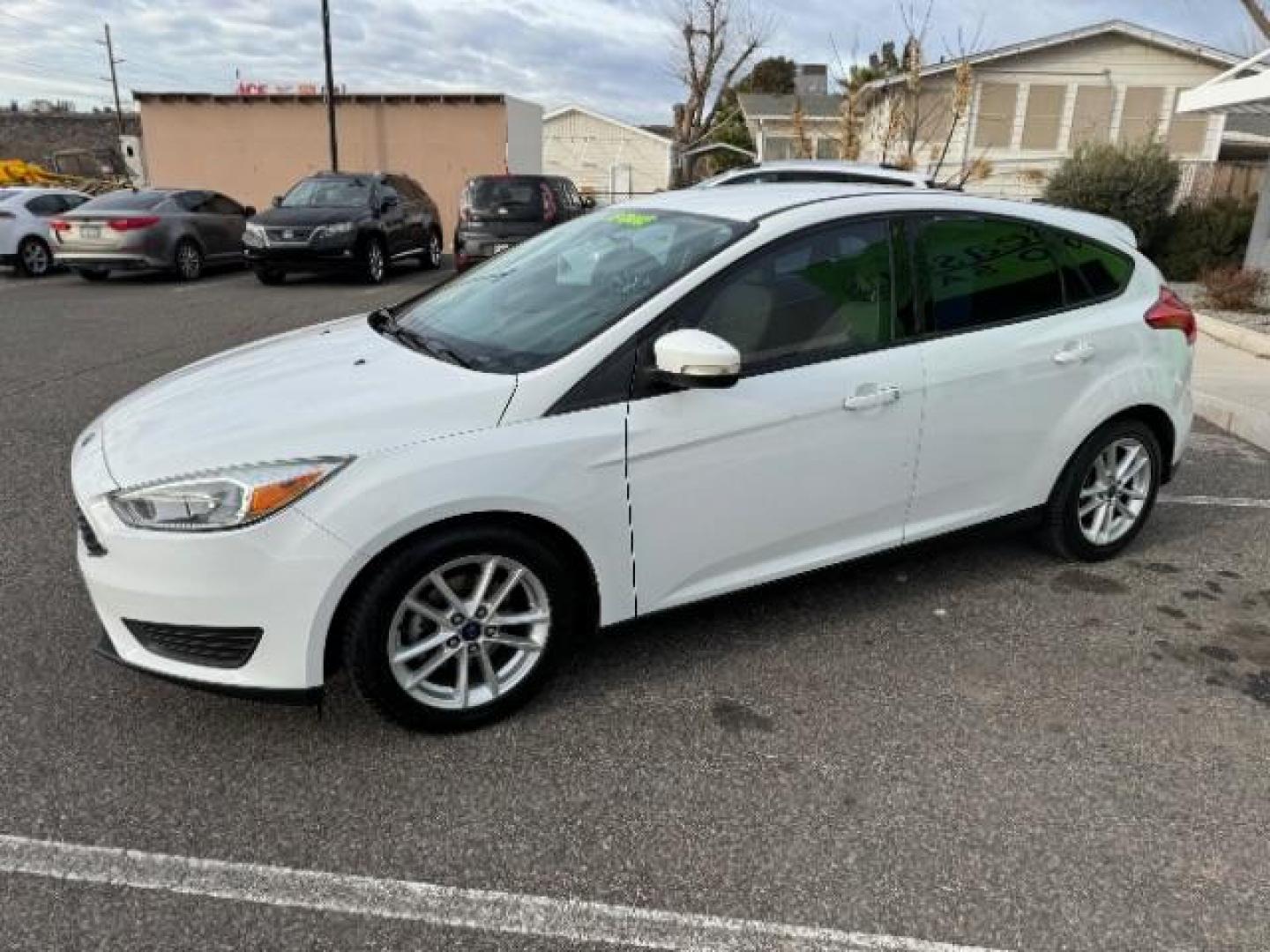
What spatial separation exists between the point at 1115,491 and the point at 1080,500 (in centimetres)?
22

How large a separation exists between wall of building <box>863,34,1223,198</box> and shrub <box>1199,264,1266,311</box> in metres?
13.6

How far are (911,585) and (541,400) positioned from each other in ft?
6.53

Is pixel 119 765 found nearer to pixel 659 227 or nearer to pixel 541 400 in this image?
pixel 541 400

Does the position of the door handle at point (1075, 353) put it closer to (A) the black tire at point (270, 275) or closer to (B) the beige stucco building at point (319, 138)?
(A) the black tire at point (270, 275)

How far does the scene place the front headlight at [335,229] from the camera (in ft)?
46.8

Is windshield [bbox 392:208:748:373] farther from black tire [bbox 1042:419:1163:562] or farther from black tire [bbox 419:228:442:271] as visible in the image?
black tire [bbox 419:228:442:271]

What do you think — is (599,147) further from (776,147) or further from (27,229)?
(27,229)

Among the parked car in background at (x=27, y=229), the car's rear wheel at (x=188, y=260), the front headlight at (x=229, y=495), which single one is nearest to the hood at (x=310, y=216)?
the car's rear wheel at (x=188, y=260)

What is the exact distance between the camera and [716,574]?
327 cm

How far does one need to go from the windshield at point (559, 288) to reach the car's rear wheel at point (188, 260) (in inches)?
507

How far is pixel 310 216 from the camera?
14.5 meters

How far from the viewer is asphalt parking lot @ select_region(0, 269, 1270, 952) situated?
2289mm

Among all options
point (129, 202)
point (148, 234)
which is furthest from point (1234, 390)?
point (129, 202)

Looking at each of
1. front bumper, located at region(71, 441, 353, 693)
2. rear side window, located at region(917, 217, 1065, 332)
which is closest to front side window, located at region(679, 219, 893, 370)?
rear side window, located at region(917, 217, 1065, 332)
